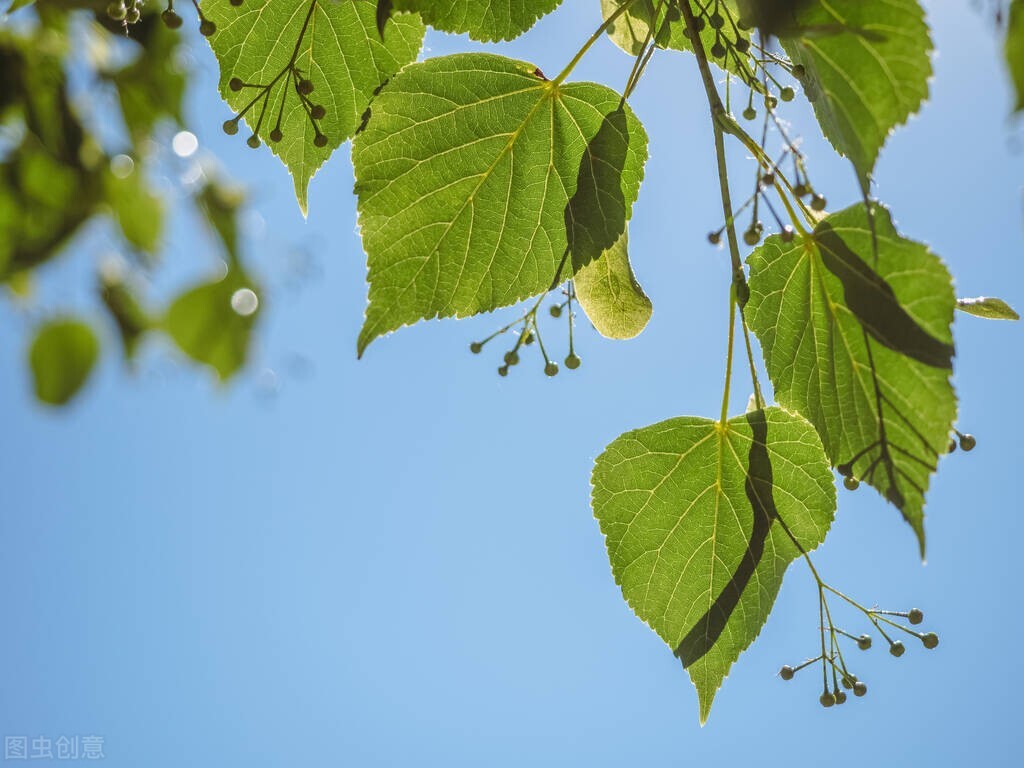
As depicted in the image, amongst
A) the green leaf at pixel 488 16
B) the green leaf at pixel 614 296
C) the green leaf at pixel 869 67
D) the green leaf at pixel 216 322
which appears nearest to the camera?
the green leaf at pixel 216 322

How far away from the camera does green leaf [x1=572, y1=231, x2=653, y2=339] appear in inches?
48.4

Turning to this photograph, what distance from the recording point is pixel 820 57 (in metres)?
0.82

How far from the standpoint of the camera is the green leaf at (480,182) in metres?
1.09

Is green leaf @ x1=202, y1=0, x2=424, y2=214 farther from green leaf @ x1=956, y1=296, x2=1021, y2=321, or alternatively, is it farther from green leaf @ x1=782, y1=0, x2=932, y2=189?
green leaf @ x1=956, y1=296, x2=1021, y2=321

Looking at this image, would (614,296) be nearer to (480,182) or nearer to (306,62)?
(480,182)

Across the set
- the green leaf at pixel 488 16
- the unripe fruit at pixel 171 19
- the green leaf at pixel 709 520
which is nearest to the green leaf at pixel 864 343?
the green leaf at pixel 709 520

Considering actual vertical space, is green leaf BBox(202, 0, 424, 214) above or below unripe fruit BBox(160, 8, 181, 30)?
above

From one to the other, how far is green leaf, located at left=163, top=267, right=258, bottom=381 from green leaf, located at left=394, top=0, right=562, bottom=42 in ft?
2.58

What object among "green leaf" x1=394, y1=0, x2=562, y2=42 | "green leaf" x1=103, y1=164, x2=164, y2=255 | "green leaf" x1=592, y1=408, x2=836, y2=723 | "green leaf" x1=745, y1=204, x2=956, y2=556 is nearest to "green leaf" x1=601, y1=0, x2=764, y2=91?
"green leaf" x1=394, y1=0, x2=562, y2=42

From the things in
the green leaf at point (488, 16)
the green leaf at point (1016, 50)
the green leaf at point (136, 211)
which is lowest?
the green leaf at point (136, 211)

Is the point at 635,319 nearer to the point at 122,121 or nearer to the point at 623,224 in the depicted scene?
the point at 623,224

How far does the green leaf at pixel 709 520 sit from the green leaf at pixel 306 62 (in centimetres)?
53

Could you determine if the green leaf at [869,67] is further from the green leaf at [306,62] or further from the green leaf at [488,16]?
the green leaf at [306,62]

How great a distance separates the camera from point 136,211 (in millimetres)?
417
